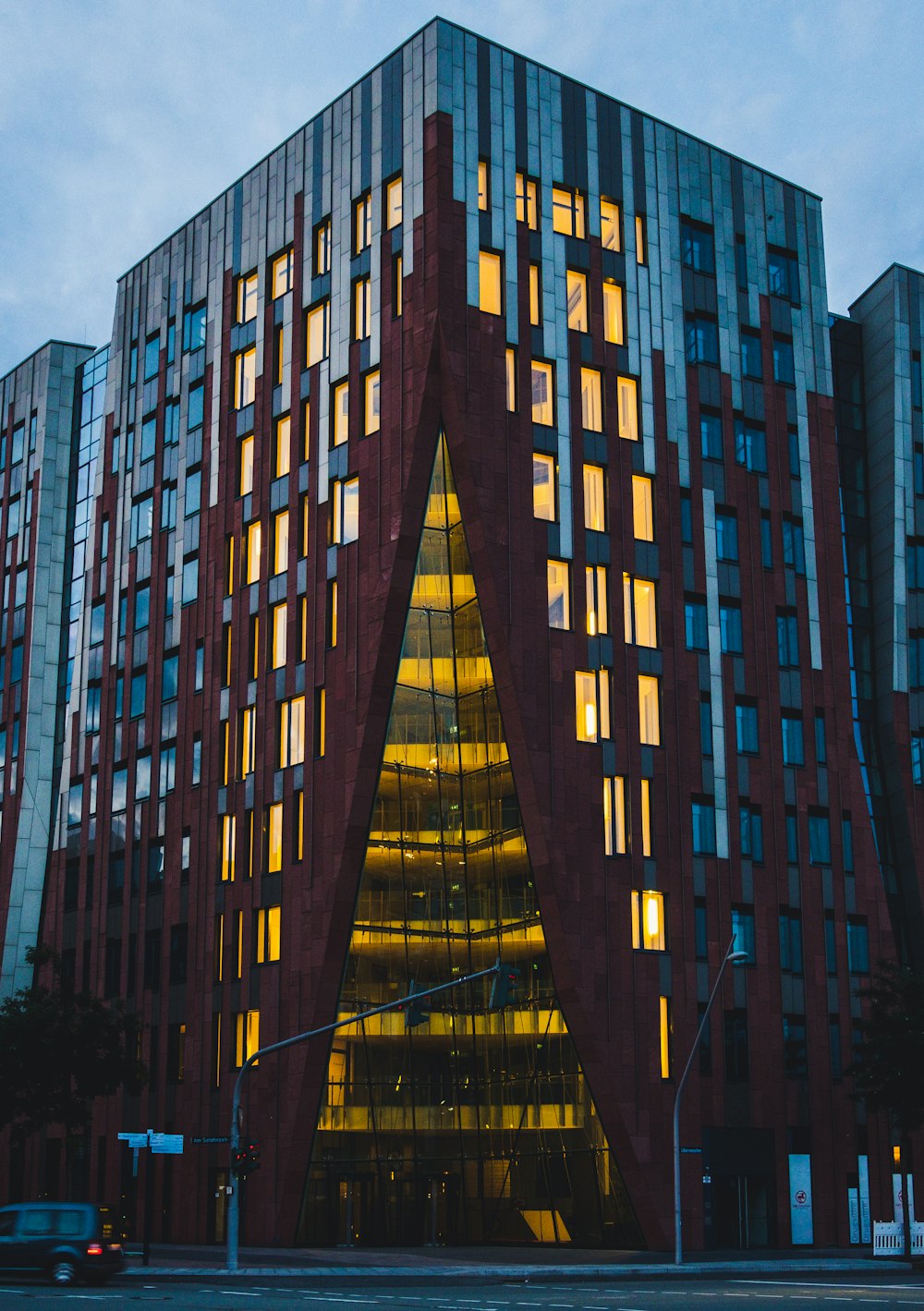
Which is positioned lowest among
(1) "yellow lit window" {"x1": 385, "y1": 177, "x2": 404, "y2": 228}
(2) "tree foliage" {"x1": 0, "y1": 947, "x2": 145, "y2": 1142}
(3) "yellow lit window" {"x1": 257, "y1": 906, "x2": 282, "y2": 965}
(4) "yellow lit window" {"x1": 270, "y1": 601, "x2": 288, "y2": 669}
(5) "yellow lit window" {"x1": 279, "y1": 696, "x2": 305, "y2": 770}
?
(2) "tree foliage" {"x1": 0, "y1": 947, "x2": 145, "y2": 1142}

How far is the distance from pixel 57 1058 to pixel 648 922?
22136 mm

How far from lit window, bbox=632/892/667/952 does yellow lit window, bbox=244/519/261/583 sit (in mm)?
21764

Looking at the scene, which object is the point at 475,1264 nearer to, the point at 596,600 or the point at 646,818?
the point at 646,818

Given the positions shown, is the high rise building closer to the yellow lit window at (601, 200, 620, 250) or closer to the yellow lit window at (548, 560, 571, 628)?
the yellow lit window at (548, 560, 571, 628)

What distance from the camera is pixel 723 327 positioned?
73.2 m

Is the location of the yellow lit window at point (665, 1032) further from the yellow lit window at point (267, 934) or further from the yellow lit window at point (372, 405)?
the yellow lit window at point (372, 405)

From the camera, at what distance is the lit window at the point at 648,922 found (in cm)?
6334

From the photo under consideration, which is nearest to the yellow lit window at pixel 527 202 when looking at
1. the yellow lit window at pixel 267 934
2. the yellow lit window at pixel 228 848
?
the yellow lit window at pixel 228 848

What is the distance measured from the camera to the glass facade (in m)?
63.6

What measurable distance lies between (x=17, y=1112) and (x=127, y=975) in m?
14.0

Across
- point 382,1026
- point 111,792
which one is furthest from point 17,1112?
point 111,792

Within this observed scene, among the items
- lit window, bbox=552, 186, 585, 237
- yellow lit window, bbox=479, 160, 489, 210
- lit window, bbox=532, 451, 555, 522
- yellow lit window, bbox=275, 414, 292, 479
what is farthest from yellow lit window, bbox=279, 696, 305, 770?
lit window, bbox=552, 186, 585, 237

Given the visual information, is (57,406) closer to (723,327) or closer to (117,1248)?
(723,327)

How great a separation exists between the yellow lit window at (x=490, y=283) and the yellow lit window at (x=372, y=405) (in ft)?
16.8
